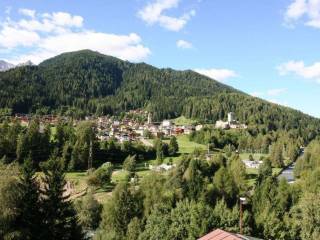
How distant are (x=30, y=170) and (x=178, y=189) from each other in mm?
37096

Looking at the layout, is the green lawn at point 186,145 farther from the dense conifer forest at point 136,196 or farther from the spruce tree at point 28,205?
the spruce tree at point 28,205

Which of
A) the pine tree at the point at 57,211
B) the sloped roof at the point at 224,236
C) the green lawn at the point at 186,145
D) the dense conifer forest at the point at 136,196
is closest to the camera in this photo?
the dense conifer forest at the point at 136,196

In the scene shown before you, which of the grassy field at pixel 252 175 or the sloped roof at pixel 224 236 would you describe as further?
the grassy field at pixel 252 175

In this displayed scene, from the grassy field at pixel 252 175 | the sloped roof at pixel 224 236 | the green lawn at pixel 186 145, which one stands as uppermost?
the green lawn at pixel 186 145

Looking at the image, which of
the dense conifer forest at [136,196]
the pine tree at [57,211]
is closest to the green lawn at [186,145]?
the dense conifer forest at [136,196]

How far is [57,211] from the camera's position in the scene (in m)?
36.3

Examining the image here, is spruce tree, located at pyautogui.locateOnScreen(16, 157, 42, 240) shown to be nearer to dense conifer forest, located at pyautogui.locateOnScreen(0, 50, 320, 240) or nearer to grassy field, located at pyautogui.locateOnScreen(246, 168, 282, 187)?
dense conifer forest, located at pyautogui.locateOnScreen(0, 50, 320, 240)

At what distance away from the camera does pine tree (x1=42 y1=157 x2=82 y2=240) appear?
3553 centimetres

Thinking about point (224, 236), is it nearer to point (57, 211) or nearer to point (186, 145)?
point (57, 211)

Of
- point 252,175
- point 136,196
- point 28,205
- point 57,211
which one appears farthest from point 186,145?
point 28,205

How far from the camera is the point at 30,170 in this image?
3469 centimetres

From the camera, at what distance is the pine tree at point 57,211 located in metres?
35.5

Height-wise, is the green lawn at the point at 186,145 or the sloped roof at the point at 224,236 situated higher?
the green lawn at the point at 186,145

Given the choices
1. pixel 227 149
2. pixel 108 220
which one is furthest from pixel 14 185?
pixel 227 149
